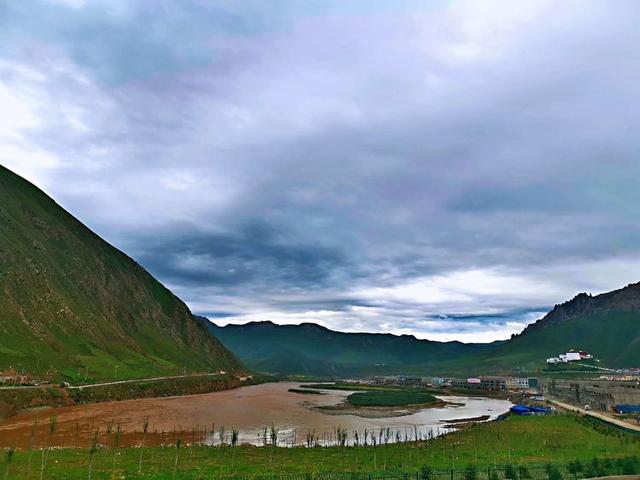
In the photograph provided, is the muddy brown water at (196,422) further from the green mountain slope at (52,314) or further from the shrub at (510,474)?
the shrub at (510,474)

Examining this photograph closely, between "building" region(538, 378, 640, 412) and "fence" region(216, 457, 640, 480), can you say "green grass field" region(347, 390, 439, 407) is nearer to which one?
"building" region(538, 378, 640, 412)

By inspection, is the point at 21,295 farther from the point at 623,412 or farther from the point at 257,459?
the point at 623,412

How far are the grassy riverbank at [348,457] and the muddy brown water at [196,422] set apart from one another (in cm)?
567

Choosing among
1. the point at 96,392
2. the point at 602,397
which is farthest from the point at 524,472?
the point at 96,392

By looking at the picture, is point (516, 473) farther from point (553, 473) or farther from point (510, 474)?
point (553, 473)

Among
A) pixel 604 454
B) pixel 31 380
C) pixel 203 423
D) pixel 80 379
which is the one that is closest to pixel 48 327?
pixel 80 379

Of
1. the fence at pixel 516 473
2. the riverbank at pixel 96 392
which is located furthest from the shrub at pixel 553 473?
the riverbank at pixel 96 392

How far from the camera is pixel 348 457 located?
53.9 meters

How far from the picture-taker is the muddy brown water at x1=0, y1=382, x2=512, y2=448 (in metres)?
68.6

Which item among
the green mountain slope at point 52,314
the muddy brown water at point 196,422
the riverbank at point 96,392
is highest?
the green mountain slope at point 52,314

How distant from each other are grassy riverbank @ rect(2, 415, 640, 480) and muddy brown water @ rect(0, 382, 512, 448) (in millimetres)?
5671

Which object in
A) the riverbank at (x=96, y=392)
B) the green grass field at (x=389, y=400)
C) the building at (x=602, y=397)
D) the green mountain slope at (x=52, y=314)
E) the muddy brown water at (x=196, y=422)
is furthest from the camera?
the green grass field at (x=389, y=400)

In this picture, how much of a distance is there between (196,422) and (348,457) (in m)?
46.2

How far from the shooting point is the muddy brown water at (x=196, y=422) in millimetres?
68625
